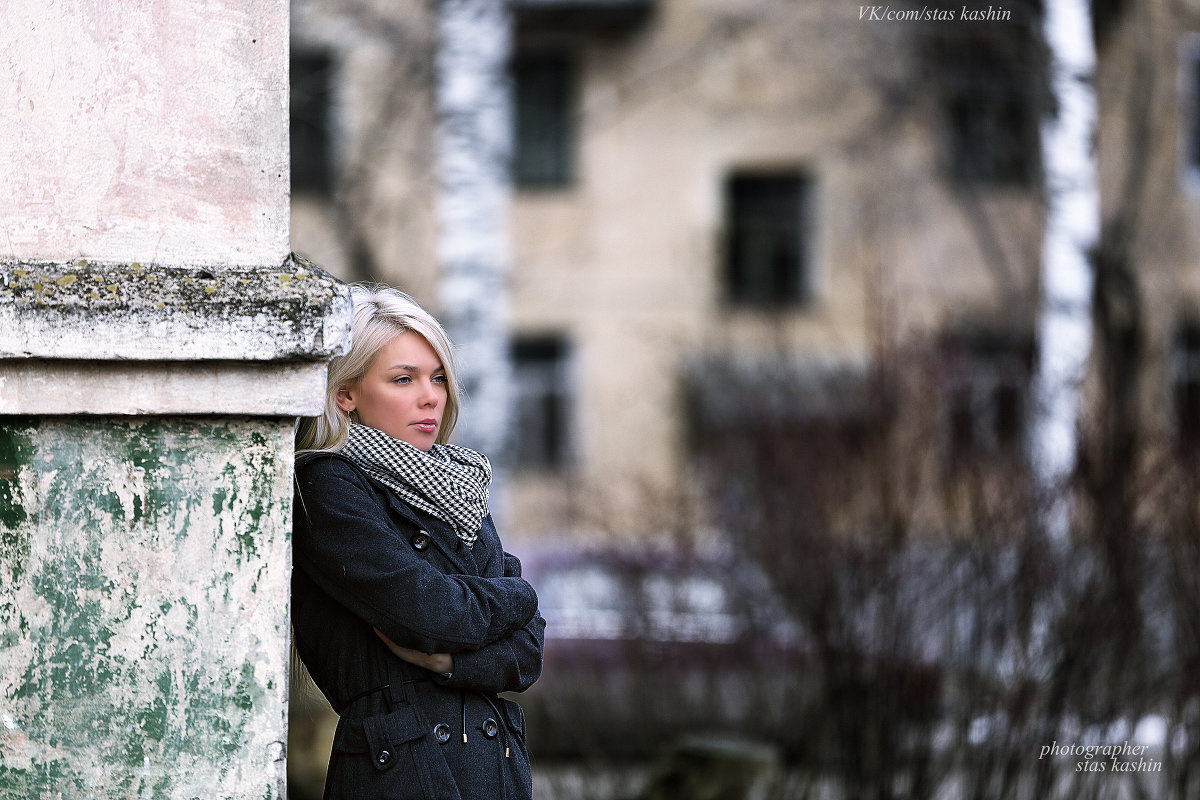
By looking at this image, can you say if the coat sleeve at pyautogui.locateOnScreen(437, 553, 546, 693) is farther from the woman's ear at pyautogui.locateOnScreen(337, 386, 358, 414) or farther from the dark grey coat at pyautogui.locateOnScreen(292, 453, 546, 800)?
the woman's ear at pyautogui.locateOnScreen(337, 386, 358, 414)

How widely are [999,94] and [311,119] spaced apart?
222 inches

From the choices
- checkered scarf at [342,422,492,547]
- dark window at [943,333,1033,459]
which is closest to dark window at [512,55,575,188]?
dark window at [943,333,1033,459]

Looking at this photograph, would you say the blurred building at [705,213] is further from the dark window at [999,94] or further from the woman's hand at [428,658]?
the woman's hand at [428,658]

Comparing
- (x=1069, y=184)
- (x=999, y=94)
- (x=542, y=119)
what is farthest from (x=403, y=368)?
(x=542, y=119)

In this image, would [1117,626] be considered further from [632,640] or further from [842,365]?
[842,365]

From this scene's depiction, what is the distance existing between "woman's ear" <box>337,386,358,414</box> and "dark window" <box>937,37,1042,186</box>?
8.13 m

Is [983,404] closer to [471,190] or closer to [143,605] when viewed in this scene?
[471,190]

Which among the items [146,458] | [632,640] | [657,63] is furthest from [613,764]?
[657,63]

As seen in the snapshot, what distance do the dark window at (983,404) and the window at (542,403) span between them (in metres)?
10.3

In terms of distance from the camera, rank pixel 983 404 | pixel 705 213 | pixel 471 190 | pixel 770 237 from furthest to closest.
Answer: pixel 770 237
pixel 705 213
pixel 471 190
pixel 983 404

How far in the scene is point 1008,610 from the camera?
5.41 metres

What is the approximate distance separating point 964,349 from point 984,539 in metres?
1.68

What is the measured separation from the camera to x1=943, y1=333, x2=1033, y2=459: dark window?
6.18m

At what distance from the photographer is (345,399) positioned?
247cm
